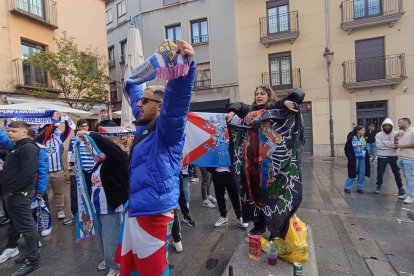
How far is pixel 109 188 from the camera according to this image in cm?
267

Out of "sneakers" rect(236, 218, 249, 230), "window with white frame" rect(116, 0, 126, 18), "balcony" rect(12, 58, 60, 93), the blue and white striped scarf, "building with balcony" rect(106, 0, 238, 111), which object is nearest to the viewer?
the blue and white striped scarf

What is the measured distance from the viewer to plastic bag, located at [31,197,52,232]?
4.17 metres

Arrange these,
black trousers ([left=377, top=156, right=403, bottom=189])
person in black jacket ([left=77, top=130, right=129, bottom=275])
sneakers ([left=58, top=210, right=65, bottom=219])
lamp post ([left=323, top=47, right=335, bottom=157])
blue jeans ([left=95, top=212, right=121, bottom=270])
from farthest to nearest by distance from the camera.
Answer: lamp post ([left=323, top=47, right=335, bottom=157]) < black trousers ([left=377, top=156, right=403, bottom=189]) < sneakers ([left=58, top=210, right=65, bottom=219]) < blue jeans ([left=95, top=212, right=121, bottom=270]) < person in black jacket ([left=77, top=130, right=129, bottom=275])

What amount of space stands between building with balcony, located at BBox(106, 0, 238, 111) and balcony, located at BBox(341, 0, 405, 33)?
6028 millimetres

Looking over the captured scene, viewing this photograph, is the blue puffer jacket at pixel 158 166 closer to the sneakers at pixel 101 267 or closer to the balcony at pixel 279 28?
the sneakers at pixel 101 267

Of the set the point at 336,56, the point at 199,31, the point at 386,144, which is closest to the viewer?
the point at 386,144

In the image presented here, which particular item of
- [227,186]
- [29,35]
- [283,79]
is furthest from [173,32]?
[227,186]

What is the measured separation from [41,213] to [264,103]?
383cm

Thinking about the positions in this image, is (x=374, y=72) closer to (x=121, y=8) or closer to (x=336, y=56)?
(x=336, y=56)

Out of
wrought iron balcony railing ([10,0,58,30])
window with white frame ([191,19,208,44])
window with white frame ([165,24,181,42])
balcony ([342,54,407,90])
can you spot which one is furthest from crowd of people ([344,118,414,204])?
window with white frame ([165,24,181,42])

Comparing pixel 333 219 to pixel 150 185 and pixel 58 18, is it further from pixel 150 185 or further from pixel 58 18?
pixel 58 18

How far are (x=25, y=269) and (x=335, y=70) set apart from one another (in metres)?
15.2

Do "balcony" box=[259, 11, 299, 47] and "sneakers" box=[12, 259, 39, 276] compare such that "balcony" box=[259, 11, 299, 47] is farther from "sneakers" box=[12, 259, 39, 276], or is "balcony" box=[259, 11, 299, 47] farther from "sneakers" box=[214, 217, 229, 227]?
"sneakers" box=[12, 259, 39, 276]

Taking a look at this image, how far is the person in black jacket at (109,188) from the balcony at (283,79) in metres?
13.3
